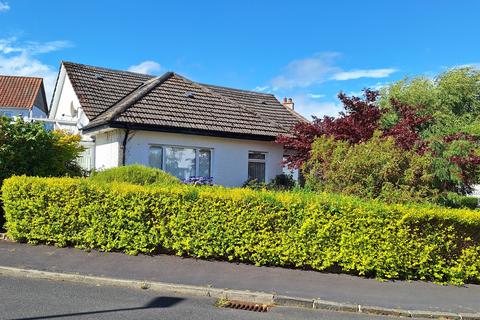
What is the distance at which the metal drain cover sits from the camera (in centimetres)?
714

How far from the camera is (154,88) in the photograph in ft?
60.1

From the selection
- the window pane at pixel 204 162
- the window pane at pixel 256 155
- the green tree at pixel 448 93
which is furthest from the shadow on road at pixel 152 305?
the green tree at pixel 448 93

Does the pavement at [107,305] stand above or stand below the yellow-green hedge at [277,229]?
below

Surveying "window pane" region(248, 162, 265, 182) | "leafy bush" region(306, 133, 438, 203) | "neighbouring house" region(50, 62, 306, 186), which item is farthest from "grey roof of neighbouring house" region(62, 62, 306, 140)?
"leafy bush" region(306, 133, 438, 203)

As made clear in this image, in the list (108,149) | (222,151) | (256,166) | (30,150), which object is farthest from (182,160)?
(30,150)

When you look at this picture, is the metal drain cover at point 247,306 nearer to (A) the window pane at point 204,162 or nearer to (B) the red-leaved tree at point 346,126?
(B) the red-leaved tree at point 346,126

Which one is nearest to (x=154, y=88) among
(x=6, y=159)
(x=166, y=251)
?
(x=6, y=159)

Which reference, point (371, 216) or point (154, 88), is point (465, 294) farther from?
point (154, 88)

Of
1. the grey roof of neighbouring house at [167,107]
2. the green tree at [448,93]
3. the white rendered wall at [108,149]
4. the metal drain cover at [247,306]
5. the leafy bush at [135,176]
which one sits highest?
the green tree at [448,93]

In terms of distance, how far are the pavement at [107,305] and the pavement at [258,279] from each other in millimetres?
479

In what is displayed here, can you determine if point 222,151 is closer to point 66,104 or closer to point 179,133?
point 179,133

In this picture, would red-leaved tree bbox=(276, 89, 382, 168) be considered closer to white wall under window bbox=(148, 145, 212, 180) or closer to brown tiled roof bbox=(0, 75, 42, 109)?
white wall under window bbox=(148, 145, 212, 180)

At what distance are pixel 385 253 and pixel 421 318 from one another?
1.94m

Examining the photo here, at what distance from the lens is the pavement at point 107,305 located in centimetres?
622
